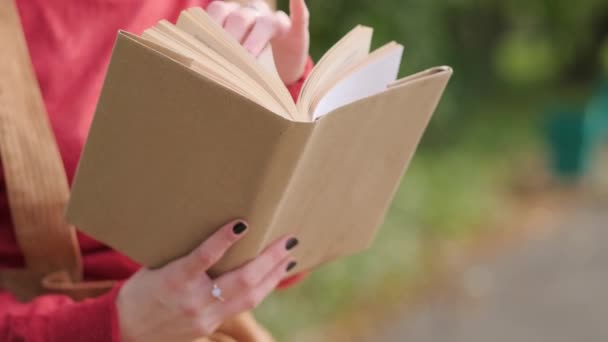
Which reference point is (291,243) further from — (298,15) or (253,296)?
(298,15)

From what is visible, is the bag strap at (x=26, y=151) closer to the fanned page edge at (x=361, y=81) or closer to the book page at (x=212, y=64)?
the book page at (x=212, y=64)

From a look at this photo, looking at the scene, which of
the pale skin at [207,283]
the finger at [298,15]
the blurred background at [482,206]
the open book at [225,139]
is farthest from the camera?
the blurred background at [482,206]

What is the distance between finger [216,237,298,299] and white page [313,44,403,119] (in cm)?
16

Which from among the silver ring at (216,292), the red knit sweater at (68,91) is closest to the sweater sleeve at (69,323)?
the red knit sweater at (68,91)

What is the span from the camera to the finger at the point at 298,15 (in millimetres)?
989

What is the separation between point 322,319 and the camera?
3086 mm

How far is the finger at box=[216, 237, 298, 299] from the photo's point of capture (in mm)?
913

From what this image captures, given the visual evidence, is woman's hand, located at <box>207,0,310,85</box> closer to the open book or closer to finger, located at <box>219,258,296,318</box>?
the open book

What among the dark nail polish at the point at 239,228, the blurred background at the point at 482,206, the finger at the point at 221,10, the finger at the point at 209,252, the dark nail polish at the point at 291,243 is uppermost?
the finger at the point at 221,10

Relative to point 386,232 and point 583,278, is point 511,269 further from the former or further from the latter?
point 386,232

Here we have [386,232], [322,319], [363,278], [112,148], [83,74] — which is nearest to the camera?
[112,148]

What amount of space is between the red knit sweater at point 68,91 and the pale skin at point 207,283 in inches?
1.5

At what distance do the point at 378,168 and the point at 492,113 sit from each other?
14.0 feet

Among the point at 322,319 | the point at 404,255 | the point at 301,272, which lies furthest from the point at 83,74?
the point at 404,255
